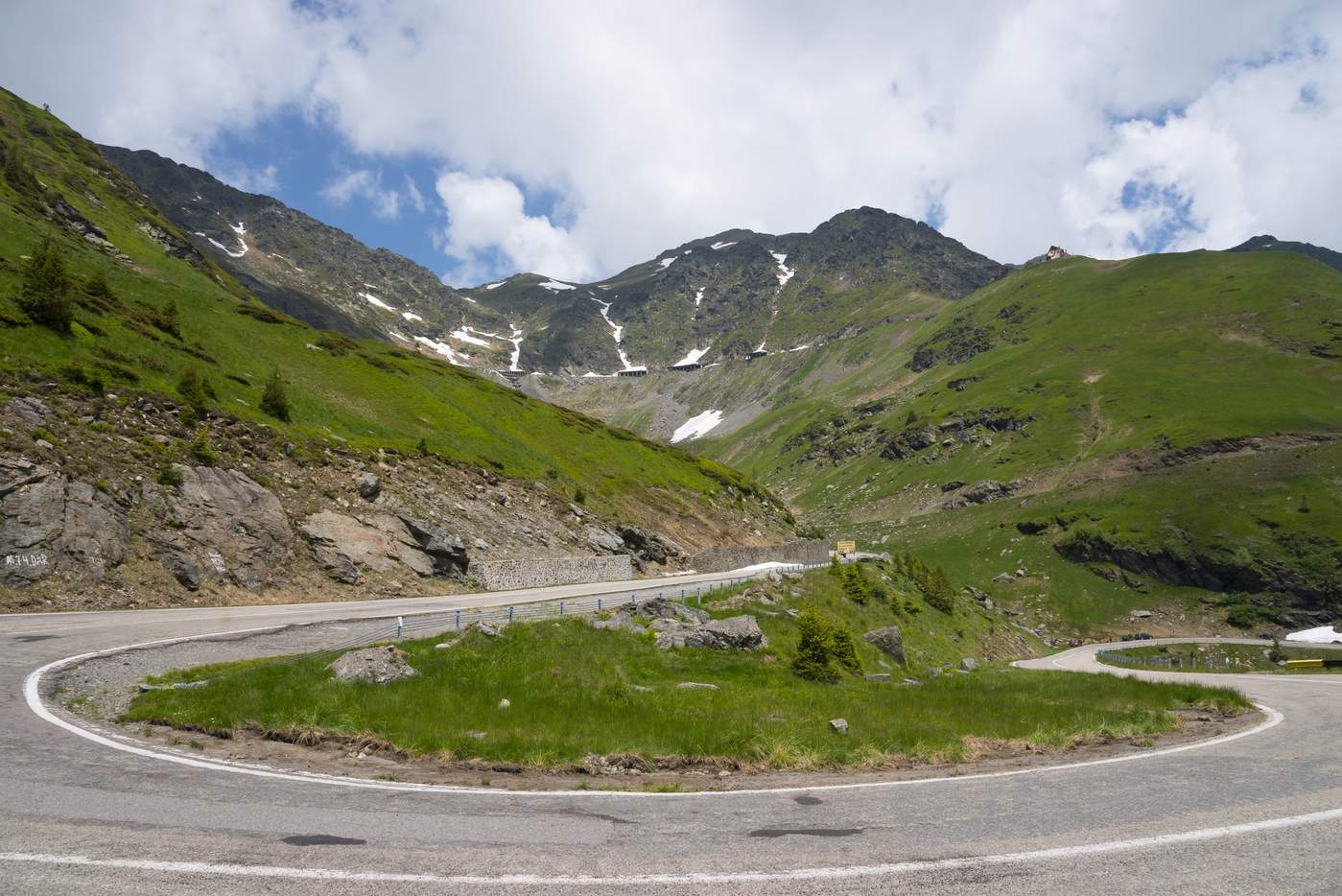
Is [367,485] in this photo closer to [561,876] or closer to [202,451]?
[202,451]

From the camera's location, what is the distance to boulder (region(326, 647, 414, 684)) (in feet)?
51.3

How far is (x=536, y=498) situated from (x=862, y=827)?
52.0 m

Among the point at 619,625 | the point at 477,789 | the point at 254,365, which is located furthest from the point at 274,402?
the point at 477,789

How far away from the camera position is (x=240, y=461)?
37.2 metres

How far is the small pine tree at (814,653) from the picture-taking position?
21797 millimetres

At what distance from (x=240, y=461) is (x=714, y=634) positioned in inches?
1182

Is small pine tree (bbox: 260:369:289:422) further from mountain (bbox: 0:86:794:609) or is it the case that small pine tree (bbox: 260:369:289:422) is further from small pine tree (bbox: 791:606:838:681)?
small pine tree (bbox: 791:606:838:681)

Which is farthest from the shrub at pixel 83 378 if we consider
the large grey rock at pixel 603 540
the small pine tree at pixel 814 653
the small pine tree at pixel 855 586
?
the small pine tree at pixel 855 586

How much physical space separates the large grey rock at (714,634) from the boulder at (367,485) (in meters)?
25.5

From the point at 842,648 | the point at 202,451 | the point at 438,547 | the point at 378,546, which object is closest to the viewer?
the point at 842,648

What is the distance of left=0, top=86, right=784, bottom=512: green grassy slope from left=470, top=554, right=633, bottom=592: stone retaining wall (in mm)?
13172

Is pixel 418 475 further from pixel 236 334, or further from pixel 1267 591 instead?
pixel 1267 591

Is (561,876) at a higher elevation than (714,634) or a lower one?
higher

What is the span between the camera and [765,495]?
346 ft
